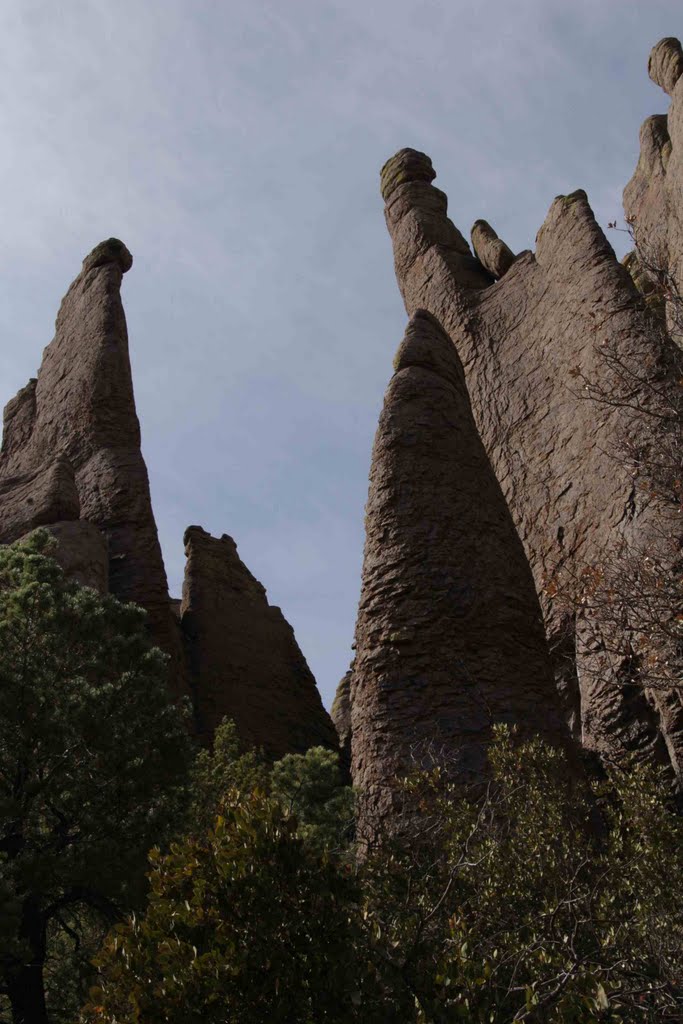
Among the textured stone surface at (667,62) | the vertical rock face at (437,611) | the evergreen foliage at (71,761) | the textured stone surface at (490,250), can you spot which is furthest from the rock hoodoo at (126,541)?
the textured stone surface at (667,62)

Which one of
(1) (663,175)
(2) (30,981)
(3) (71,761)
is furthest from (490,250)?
(2) (30,981)

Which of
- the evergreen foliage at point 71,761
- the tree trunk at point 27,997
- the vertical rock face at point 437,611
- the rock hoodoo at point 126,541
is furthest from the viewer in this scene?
the rock hoodoo at point 126,541

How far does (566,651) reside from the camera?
15.4 m

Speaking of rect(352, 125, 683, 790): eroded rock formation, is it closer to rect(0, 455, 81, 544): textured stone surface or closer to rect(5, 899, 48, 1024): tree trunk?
rect(5, 899, 48, 1024): tree trunk

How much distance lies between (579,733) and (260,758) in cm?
667

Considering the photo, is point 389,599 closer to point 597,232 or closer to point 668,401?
point 668,401

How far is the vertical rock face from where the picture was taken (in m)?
11.2

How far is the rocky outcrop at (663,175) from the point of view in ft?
52.4

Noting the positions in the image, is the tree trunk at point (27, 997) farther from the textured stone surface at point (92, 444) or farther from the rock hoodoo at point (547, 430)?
the textured stone surface at point (92, 444)

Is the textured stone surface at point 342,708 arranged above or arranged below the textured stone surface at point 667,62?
below

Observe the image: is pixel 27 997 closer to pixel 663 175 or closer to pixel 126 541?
pixel 126 541

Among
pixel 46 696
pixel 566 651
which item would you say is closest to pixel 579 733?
pixel 566 651

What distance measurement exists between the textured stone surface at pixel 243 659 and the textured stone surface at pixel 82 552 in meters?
3.03

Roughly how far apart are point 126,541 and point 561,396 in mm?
9394
